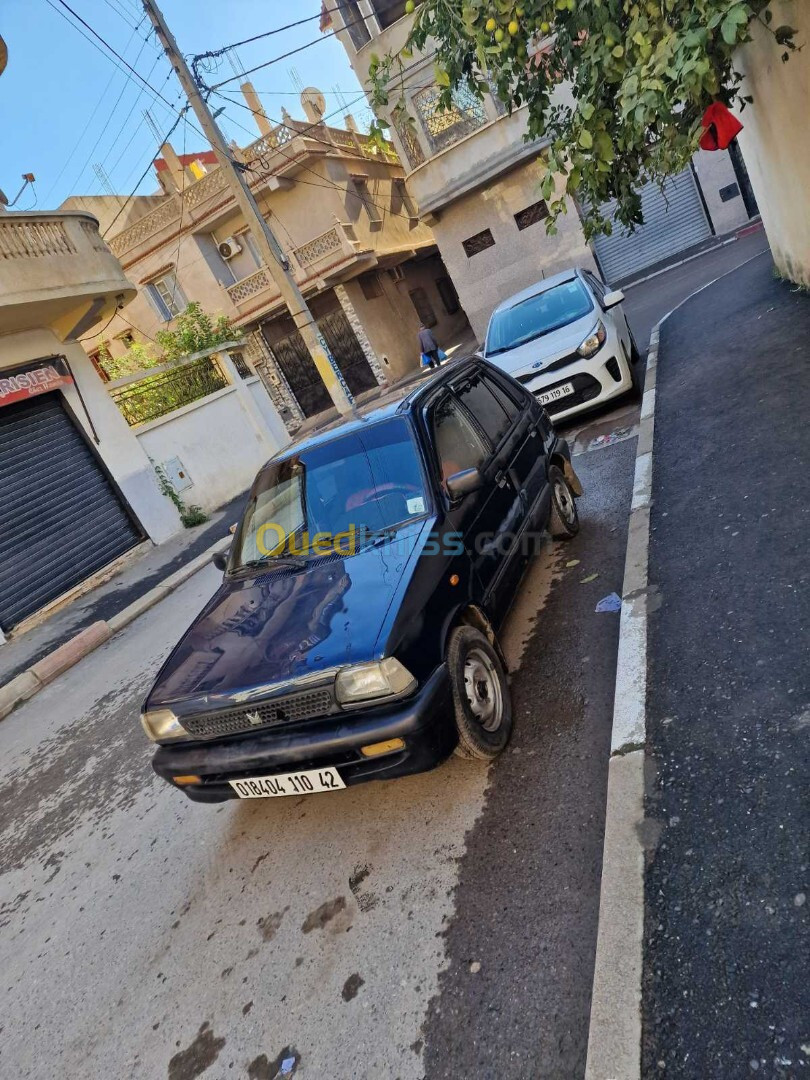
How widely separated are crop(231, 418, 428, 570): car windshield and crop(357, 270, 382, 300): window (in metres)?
21.7

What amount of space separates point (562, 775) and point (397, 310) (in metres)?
25.0

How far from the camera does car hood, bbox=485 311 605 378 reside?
24.0 feet

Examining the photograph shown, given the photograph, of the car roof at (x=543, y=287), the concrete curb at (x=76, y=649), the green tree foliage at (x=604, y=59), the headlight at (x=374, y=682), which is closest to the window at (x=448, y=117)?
the car roof at (x=543, y=287)

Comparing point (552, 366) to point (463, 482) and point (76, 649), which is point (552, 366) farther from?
point (76, 649)

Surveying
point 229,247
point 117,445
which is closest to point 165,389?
point 117,445

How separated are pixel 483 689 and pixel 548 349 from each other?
5552mm

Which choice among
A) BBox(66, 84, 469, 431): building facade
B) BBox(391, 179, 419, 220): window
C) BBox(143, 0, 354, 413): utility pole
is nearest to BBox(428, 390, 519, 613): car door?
BBox(143, 0, 354, 413): utility pole

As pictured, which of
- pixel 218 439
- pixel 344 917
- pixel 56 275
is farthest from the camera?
pixel 218 439

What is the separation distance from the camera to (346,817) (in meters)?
3.12

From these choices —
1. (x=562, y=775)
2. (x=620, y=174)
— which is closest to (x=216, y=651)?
(x=562, y=775)

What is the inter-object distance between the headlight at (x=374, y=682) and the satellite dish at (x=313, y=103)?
2830 centimetres

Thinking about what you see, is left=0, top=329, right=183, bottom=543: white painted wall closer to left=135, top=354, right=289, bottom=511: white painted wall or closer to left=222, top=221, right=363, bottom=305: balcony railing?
left=135, top=354, right=289, bottom=511: white painted wall

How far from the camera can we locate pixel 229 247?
22688mm

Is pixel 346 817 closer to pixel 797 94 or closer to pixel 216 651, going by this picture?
pixel 216 651
